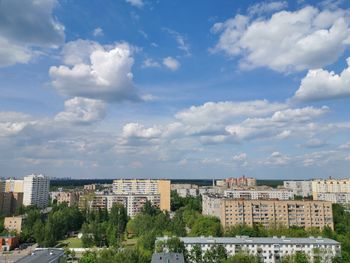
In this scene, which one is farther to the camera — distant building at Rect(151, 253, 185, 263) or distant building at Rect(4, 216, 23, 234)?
distant building at Rect(4, 216, 23, 234)

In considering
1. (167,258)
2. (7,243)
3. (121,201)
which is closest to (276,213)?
(167,258)

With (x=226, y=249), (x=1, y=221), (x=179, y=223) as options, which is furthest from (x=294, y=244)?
(x=1, y=221)

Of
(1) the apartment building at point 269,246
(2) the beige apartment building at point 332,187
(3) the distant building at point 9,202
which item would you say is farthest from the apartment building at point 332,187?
(3) the distant building at point 9,202

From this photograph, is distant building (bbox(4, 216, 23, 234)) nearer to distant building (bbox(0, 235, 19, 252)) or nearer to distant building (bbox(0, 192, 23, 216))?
distant building (bbox(0, 235, 19, 252))

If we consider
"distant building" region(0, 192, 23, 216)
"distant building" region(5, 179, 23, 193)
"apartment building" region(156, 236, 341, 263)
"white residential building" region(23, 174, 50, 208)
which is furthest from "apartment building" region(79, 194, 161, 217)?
"apartment building" region(156, 236, 341, 263)

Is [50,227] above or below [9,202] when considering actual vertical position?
below

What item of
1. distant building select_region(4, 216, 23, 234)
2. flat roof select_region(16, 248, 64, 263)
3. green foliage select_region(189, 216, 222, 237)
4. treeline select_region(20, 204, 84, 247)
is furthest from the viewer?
distant building select_region(4, 216, 23, 234)

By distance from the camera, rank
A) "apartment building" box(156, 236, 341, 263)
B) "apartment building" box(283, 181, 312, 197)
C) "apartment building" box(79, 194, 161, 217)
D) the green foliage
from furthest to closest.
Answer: "apartment building" box(283, 181, 312, 197) → "apartment building" box(79, 194, 161, 217) → the green foliage → "apartment building" box(156, 236, 341, 263)

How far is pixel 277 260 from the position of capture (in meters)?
28.2

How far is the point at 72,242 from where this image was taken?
40.2m

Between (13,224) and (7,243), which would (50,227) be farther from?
(13,224)

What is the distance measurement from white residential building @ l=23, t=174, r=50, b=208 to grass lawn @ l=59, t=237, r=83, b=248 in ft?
105

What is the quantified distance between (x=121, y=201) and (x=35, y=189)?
74.6ft

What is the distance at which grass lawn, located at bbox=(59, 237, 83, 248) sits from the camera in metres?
38.1
